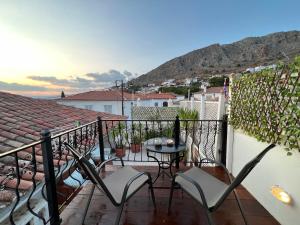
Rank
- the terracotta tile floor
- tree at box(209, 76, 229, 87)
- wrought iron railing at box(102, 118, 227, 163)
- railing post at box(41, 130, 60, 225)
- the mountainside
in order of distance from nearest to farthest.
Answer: railing post at box(41, 130, 60, 225) < the terracotta tile floor < wrought iron railing at box(102, 118, 227, 163) < tree at box(209, 76, 229, 87) < the mountainside

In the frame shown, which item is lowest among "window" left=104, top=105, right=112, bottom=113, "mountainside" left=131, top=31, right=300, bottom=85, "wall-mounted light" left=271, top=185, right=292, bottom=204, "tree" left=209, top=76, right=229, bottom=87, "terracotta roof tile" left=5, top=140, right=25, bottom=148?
"window" left=104, top=105, right=112, bottom=113

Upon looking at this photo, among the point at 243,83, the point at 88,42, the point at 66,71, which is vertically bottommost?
the point at 243,83

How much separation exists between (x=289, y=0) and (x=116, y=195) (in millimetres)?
14272

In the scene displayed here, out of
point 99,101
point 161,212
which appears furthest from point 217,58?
point 161,212

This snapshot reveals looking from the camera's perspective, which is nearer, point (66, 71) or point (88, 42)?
point (88, 42)

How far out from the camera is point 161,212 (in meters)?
2.32

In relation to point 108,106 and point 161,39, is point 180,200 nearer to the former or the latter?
point 161,39

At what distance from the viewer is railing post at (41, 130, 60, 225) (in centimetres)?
185

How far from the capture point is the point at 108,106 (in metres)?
22.3

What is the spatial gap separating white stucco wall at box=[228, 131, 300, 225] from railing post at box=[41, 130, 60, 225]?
8.51ft


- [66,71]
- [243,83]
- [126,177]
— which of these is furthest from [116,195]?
[66,71]

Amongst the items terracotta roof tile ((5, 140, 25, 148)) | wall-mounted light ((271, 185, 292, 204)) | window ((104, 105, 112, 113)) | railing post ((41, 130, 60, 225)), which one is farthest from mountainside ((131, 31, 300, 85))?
railing post ((41, 130, 60, 225))

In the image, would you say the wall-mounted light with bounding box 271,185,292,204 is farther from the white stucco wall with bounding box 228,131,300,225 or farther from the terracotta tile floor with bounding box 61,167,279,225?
the terracotta tile floor with bounding box 61,167,279,225

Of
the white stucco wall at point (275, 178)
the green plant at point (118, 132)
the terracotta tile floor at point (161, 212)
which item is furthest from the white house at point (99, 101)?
the terracotta tile floor at point (161, 212)
